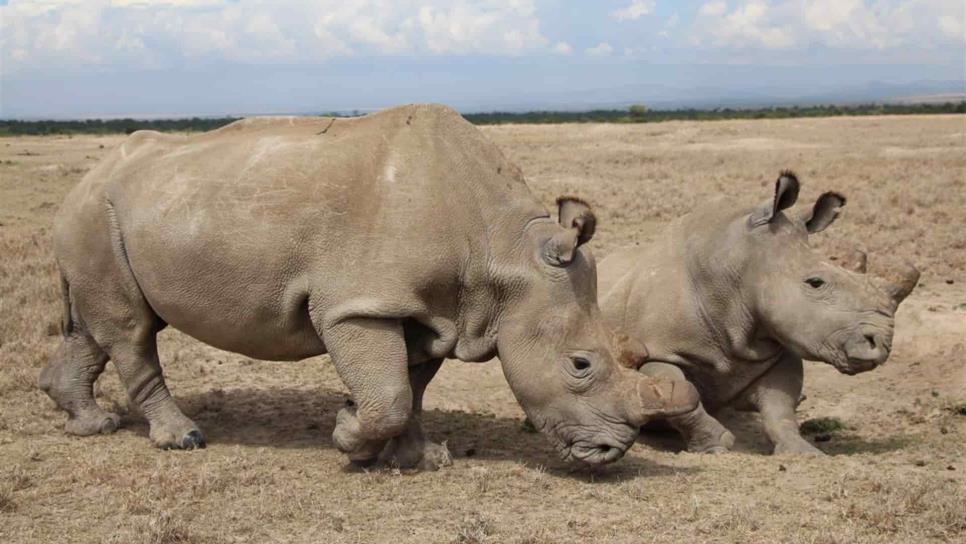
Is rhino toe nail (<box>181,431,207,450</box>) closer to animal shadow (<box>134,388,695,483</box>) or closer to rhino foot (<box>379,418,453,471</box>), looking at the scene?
animal shadow (<box>134,388,695,483</box>)

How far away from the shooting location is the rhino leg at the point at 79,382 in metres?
7.48

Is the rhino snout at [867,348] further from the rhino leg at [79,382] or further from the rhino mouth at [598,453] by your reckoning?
the rhino leg at [79,382]

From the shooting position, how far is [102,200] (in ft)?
22.8

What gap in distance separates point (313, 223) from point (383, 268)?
511 mm

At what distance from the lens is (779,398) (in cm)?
789

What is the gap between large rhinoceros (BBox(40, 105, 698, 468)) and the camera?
20.4 feet

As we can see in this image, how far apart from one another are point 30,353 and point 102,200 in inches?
119

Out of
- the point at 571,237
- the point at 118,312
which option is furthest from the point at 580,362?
the point at 118,312

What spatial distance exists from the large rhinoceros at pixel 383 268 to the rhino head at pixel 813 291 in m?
1.47

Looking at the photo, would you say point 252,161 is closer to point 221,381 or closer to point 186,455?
point 186,455

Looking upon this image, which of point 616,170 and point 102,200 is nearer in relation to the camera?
point 102,200

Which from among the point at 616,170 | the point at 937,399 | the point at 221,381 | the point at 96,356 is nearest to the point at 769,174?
the point at 616,170

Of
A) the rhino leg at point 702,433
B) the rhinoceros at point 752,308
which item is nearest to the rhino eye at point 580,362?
the rhinoceros at point 752,308

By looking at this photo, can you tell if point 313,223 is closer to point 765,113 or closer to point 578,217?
point 578,217
